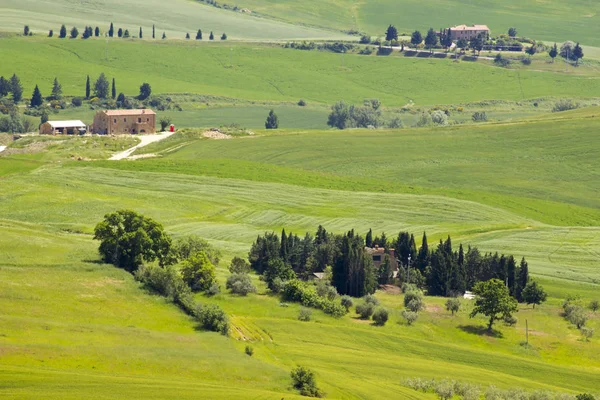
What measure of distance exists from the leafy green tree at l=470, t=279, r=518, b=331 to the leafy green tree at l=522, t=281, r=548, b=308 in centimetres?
806

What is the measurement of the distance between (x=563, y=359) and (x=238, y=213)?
230 ft

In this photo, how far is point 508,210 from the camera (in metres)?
192

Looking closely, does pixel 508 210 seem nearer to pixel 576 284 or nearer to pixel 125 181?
pixel 576 284

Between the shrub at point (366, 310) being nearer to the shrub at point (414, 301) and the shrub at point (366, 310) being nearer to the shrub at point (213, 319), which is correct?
the shrub at point (414, 301)

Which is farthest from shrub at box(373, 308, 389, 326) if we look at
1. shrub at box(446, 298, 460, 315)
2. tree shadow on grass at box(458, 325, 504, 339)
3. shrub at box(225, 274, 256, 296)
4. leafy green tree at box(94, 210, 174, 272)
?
leafy green tree at box(94, 210, 174, 272)

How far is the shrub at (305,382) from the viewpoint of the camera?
328ft

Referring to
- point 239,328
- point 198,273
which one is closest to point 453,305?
point 239,328

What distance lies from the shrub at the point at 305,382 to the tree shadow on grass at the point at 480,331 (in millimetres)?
28837

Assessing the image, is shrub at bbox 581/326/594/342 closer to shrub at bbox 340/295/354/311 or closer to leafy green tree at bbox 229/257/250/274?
shrub at bbox 340/295/354/311

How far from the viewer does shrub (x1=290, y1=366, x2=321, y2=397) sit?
328 ft

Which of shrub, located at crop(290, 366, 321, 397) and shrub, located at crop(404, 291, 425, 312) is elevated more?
shrub, located at crop(404, 291, 425, 312)

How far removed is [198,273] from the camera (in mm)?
128875

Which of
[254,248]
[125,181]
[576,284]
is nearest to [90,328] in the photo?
[254,248]

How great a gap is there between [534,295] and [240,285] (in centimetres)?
3136
